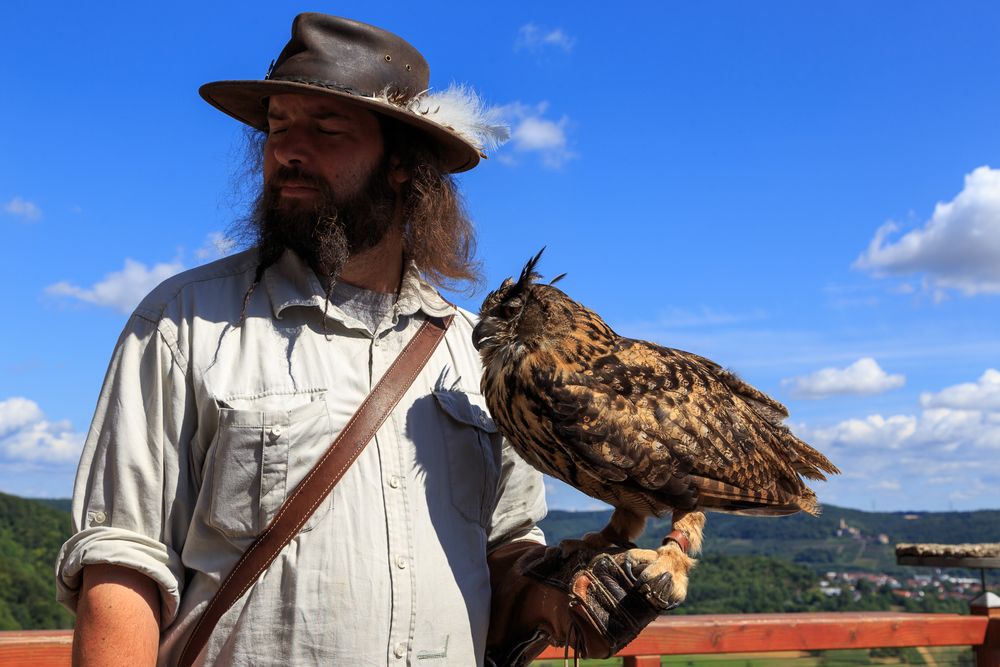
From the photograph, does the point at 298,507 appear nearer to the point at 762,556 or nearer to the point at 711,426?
the point at 711,426

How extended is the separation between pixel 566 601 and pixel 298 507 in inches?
31.4

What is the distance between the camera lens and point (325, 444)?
2389 mm

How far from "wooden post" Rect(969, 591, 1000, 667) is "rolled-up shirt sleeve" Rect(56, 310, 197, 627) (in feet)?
14.8

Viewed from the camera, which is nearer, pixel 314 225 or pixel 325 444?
pixel 325 444

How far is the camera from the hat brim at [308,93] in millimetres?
2615

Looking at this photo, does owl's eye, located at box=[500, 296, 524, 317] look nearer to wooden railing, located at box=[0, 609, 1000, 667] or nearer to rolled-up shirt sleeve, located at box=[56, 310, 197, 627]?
rolled-up shirt sleeve, located at box=[56, 310, 197, 627]

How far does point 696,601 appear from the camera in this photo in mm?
15148

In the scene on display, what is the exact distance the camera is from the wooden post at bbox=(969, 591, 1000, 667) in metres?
5.10

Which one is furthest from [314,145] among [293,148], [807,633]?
[807,633]

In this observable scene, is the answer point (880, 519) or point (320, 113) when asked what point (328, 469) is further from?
point (880, 519)

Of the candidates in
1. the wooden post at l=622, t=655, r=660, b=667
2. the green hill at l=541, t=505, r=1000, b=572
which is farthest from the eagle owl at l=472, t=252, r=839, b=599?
the green hill at l=541, t=505, r=1000, b=572

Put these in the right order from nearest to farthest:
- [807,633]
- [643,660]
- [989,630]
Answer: [643,660] → [807,633] → [989,630]

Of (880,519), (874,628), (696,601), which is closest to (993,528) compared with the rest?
(880,519)

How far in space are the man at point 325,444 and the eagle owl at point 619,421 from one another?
0.50 ft
